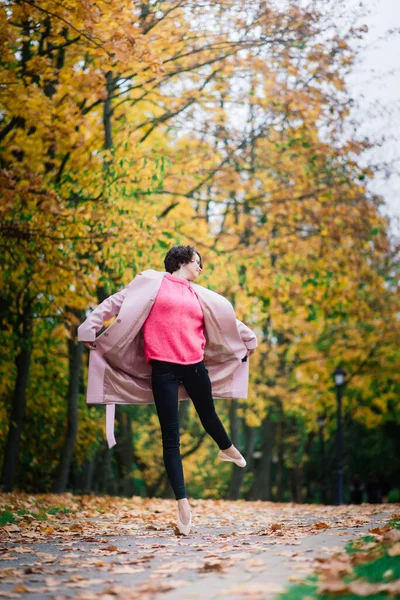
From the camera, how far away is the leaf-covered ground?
3891mm

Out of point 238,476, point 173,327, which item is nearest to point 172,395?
point 173,327

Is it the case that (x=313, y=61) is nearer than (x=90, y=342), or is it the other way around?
(x=90, y=342)

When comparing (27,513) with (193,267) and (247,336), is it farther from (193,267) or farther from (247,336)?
(193,267)

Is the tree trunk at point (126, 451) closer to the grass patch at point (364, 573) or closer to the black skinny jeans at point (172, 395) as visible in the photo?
the black skinny jeans at point (172, 395)

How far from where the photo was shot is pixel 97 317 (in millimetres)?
6688

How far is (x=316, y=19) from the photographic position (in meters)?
13.6

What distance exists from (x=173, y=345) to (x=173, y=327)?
0.16 metres

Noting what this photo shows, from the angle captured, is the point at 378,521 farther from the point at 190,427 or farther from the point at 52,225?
the point at 190,427

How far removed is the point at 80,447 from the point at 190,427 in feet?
44.6

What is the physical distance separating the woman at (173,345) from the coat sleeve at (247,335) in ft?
0.06

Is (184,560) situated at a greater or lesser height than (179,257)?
lesser

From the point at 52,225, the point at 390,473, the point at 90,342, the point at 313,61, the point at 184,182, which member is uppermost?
the point at 313,61

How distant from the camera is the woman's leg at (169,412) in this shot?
6559mm

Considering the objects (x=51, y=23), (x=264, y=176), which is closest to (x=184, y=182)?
(x=264, y=176)
